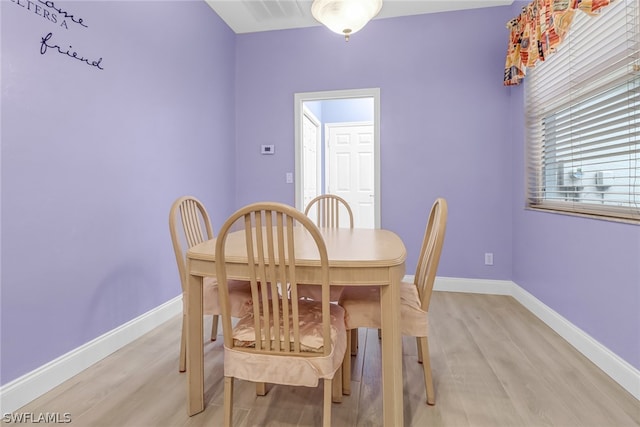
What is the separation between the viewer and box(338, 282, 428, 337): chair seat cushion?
51.0 inches

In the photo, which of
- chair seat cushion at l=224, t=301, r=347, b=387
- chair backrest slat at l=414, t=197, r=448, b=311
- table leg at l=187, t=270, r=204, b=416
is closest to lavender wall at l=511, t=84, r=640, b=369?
chair backrest slat at l=414, t=197, r=448, b=311

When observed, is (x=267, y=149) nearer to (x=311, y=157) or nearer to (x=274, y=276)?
(x=311, y=157)

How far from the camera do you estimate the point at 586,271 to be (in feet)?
5.98

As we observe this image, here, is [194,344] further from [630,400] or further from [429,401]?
[630,400]

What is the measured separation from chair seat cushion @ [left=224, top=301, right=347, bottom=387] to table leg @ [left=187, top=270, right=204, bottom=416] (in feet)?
0.85

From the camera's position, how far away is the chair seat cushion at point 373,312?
1.29 metres

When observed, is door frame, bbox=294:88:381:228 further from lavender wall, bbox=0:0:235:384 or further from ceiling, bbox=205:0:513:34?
lavender wall, bbox=0:0:235:384

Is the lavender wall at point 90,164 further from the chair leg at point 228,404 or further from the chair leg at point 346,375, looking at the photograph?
the chair leg at point 346,375

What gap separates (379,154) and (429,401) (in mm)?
2251

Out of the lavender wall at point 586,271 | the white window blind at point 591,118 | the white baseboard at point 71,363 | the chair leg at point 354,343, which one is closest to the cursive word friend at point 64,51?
the white baseboard at point 71,363

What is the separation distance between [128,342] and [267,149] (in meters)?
2.17

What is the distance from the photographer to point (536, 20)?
220 cm

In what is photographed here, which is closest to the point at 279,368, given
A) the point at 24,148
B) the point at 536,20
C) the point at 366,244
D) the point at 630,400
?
the point at 366,244

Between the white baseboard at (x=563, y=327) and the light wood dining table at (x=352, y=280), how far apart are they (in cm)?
119
